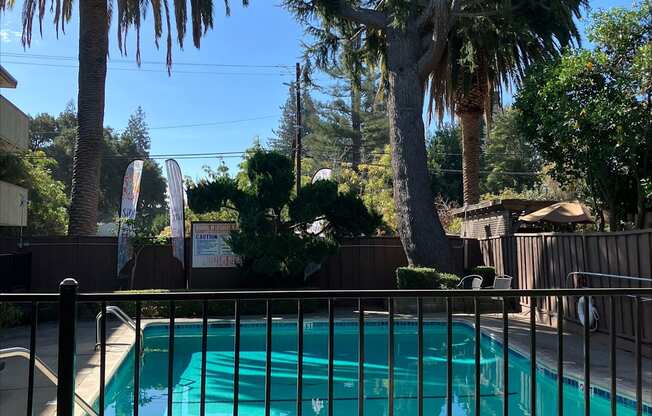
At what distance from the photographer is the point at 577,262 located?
374 inches

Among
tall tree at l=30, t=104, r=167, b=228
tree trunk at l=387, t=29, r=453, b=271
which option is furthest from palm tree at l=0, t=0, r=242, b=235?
tall tree at l=30, t=104, r=167, b=228

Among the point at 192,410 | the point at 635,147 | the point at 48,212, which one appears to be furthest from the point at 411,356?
the point at 48,212

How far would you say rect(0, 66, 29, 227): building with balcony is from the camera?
39.3 feet

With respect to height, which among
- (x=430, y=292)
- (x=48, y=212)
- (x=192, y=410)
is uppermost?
(x=48, y=212)

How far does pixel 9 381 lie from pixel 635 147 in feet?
30.8

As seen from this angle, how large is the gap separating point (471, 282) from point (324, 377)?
7128mm

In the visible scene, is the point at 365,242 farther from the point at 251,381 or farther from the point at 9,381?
the point at 9,381

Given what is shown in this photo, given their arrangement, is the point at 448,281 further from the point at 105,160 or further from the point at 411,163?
the point at 105,160

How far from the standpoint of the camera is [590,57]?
8828 millimetres

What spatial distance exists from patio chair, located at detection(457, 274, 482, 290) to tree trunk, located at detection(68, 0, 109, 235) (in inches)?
386

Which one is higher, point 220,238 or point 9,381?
point 220,238

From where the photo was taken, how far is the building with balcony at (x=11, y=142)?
1198 cm

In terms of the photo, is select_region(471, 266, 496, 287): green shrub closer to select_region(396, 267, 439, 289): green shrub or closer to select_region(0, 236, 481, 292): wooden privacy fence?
select_region(0, 236, 481, 292): wooden privacy fence

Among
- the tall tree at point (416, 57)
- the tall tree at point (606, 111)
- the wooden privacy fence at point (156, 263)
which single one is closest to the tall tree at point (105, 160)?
the wooden privacy fence at point (156, 263)
